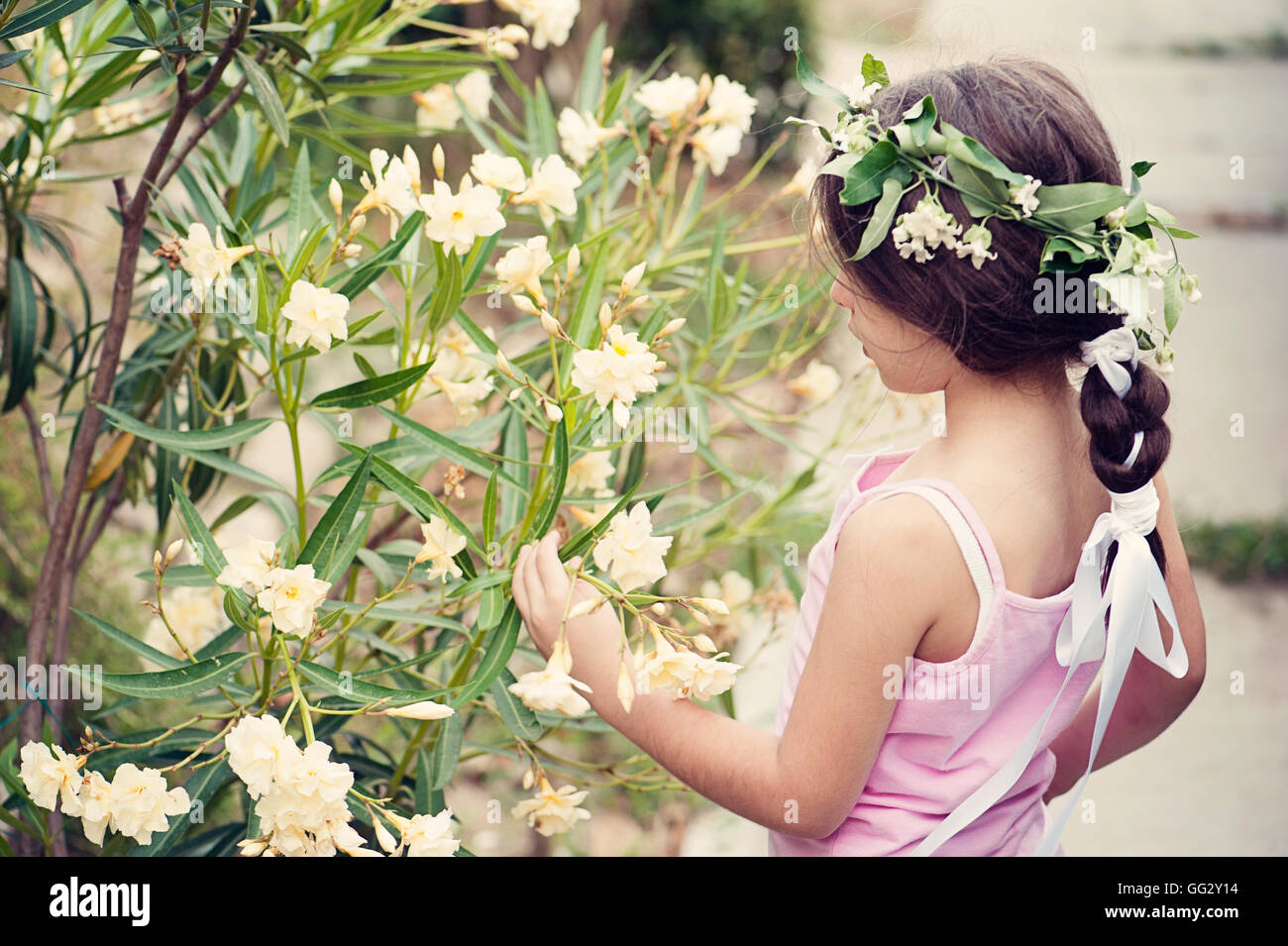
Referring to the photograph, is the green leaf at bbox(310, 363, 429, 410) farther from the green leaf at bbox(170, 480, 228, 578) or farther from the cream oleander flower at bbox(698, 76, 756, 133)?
the cream oleander flower at bbox(698, 76, 756, 133)

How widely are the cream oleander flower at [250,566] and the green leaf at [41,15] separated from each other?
0.53m

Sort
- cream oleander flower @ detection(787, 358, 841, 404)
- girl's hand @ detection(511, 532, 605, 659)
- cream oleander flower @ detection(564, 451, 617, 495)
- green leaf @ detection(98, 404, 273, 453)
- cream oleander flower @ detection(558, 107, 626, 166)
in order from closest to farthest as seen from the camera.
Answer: girl's hand @ detection(511, 532, 605, 659)
green leaf @ detection(98, 404, 273, 453)
cream oleander flower @ detection(564, 451, 617, 495)
cream oleander flower @ detection(558, 107, 626, 166)
cream oleander flower @ detection(787, 358, 841, 404)

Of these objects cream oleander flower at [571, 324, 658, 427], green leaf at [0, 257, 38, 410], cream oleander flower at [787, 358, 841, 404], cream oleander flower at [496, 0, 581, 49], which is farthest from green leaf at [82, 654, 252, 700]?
cream oleander flower at [787, 358, 841, 404]

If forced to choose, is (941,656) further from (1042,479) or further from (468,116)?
(468,116)

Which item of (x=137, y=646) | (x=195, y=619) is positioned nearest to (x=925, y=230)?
(x=137, y=646)

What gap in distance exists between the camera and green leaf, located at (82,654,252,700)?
968mm

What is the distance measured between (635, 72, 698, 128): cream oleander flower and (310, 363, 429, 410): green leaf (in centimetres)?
56

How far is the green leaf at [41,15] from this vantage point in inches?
41.5

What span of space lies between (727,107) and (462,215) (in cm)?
55

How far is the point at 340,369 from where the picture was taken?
3803 millimetres

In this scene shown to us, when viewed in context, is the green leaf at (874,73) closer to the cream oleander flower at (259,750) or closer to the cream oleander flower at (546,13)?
the cream oleander flower at (546,13)

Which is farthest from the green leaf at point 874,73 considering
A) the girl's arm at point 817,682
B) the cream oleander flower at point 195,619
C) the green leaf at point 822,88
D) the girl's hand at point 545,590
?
the cream oleander flower at point 195,619

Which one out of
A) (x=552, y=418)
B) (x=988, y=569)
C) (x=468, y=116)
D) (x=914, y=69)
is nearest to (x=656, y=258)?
(x=468, y=116)

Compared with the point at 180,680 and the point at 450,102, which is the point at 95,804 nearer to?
the point at 180,680
